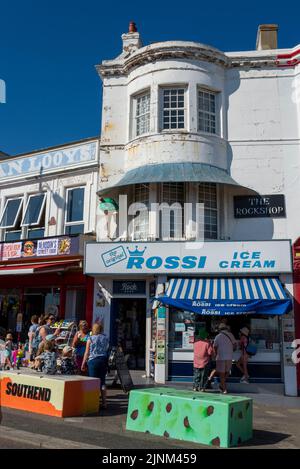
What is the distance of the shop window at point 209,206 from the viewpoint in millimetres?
14891

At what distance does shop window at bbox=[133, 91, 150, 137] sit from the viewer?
1574 centimetres

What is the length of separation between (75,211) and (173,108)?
5117mm

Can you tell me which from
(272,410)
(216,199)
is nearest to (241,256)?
(216,199)

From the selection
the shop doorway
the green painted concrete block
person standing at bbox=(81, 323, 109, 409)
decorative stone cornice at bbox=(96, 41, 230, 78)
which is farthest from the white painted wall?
the green painted concrete block

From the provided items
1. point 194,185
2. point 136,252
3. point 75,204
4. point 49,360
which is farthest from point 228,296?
point 75,204

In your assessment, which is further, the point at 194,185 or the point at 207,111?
the point at 207,111

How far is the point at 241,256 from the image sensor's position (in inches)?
541

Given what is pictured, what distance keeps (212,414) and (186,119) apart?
10.6 meters

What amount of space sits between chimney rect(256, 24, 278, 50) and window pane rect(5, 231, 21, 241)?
11.6 meters

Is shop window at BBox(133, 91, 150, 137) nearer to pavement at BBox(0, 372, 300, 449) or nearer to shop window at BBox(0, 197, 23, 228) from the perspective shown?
shop window at BBox(0, 197, 23, 228)

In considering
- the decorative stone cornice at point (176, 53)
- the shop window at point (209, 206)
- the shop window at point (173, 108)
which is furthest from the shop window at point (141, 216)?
the decorative stone cornice at point (176, 53)

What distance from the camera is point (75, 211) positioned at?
661 inches

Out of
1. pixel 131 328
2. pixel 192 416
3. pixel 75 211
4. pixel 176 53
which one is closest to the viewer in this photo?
pixel 192 416

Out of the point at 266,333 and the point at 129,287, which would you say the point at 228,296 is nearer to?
the point at 266,333
